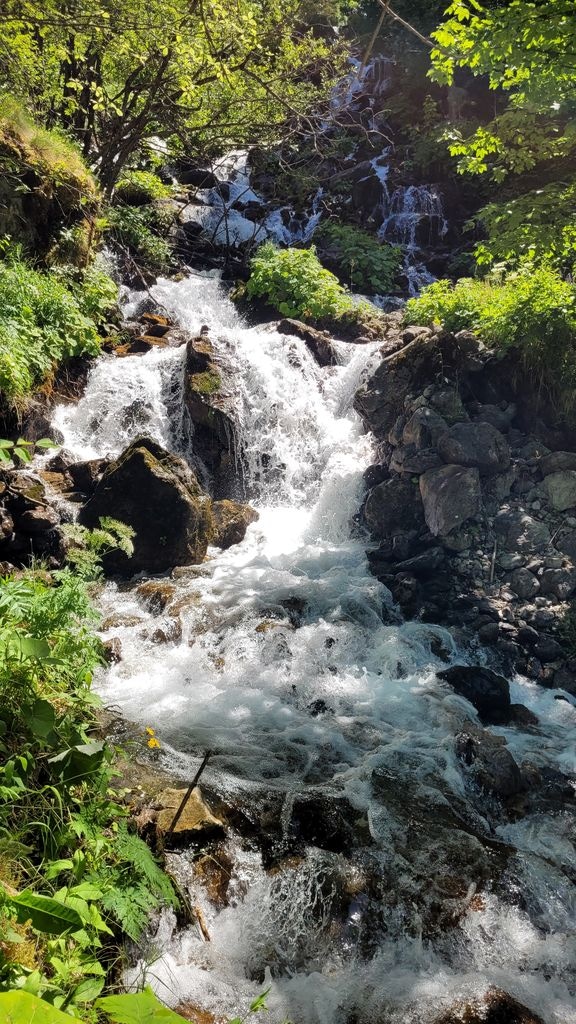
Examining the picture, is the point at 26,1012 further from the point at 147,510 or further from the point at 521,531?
the point at 521,531

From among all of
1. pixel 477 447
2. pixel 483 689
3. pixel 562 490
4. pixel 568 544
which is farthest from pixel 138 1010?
pixel 477 447

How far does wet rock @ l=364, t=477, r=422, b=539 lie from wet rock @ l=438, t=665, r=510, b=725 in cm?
277

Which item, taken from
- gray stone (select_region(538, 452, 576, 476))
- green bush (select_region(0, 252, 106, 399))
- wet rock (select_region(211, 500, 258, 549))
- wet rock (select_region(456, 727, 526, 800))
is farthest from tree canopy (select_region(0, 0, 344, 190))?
wet rock (select_region(456, 727, 526, 800))

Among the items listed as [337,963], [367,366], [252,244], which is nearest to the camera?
[337,963]

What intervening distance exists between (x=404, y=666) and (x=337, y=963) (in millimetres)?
3855

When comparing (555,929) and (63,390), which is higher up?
(63,390)

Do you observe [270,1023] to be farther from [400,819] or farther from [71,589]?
[71,589]

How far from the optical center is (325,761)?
521 cm

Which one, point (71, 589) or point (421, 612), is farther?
point (421, 612)

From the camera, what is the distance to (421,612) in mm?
7875

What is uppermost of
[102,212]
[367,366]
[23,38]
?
[23,38]

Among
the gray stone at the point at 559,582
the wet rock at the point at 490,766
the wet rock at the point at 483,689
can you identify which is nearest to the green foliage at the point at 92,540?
the wet rock at the point at 483,689

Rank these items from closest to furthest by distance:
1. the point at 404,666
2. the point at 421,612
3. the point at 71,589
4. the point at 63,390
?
the point at 71,589
the point at 404,666
the point at 421,612
the point at 63,390

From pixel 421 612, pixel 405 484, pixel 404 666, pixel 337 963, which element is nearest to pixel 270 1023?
pixel 337 963
